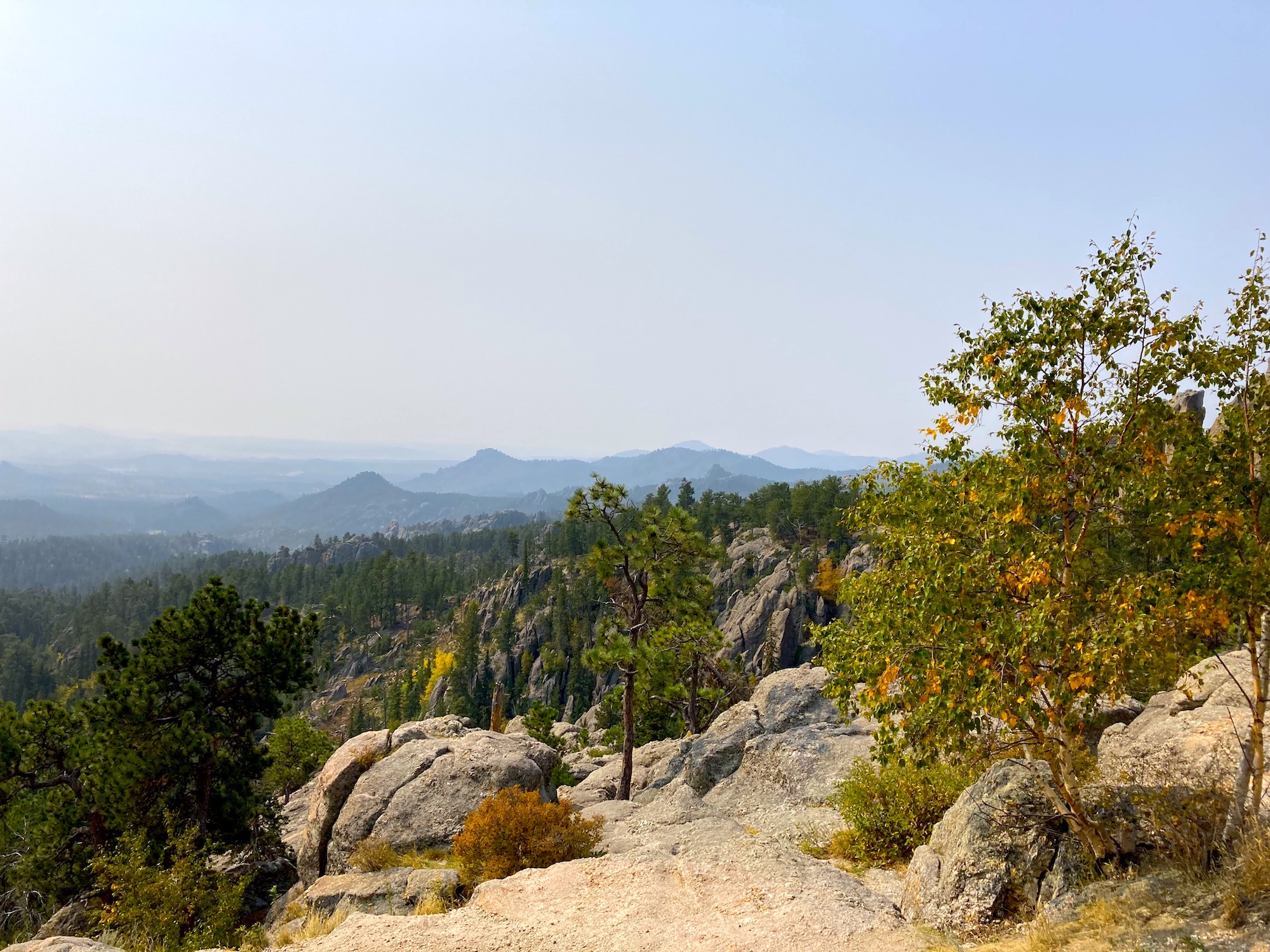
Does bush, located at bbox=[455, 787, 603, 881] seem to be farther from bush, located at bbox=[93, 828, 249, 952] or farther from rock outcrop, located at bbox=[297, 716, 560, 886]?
bush, located at bbox=[93, 828, 249, 952]

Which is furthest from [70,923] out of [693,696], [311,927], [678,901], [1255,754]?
[1255,754]

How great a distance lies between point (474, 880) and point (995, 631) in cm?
1309

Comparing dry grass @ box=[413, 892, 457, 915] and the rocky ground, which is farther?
dry grass @ box=[413, 892, 457, 915]

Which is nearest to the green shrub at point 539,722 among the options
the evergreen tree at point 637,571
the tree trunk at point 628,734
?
the tree trunk at point 628,734

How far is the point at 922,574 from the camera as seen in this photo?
10086mm

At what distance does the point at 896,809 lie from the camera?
1558 centimetres

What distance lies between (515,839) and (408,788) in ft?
20.5

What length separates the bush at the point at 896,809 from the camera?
50.0ft

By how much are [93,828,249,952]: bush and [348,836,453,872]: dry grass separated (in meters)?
3.15

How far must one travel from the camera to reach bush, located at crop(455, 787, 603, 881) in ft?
51.5

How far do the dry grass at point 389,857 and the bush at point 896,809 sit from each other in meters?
10.6

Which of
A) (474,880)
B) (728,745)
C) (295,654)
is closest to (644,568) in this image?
(728,745)

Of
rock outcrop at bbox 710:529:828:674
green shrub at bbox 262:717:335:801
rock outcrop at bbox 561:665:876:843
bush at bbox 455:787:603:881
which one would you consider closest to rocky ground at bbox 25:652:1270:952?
rock outcrop at bbox 561:665:876:843

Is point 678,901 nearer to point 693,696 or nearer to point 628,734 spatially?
point 628,734
